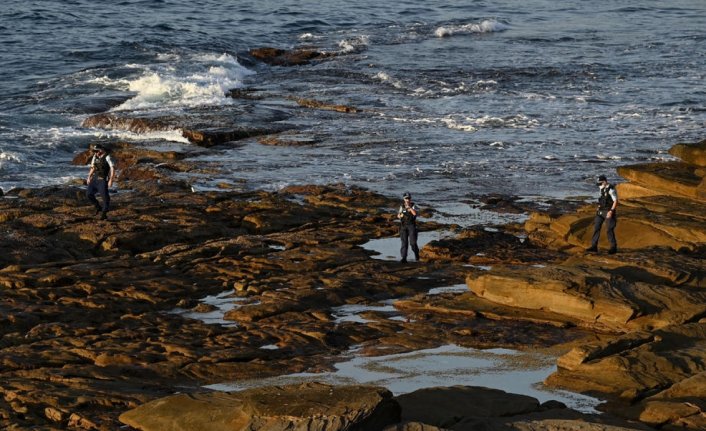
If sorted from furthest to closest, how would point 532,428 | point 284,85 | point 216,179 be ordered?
point 284,85
point 216,179
point 532,428

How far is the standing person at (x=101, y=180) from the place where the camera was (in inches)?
952

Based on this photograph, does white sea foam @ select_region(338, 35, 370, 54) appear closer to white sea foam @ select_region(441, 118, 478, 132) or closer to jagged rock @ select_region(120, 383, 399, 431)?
white sea foam @ select_region(441, 118, 478, 132)

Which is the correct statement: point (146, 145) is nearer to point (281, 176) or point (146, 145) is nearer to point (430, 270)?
point (281, 176)

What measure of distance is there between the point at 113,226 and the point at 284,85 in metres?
21.9

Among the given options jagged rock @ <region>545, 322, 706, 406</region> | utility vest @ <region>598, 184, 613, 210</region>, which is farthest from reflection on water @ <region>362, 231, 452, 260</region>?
jagged rock @ <region>545, 322, 706, 406</region>

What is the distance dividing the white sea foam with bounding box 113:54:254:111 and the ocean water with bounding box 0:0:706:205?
13 cm

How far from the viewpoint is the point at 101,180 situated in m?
24.2

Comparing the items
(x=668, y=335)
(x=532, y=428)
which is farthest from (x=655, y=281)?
(x=532, y=428)

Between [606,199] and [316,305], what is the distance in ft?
22.0

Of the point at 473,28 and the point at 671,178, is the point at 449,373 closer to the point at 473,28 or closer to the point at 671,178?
the point at 671,178

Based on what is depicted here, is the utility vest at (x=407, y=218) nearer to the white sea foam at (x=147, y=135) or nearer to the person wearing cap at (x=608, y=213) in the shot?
the person wearing cap at (x=608, y=213)

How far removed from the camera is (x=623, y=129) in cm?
3712

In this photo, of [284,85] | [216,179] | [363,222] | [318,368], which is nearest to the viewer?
[318,368]

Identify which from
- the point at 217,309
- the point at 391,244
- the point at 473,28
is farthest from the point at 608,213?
the point at 473,28
